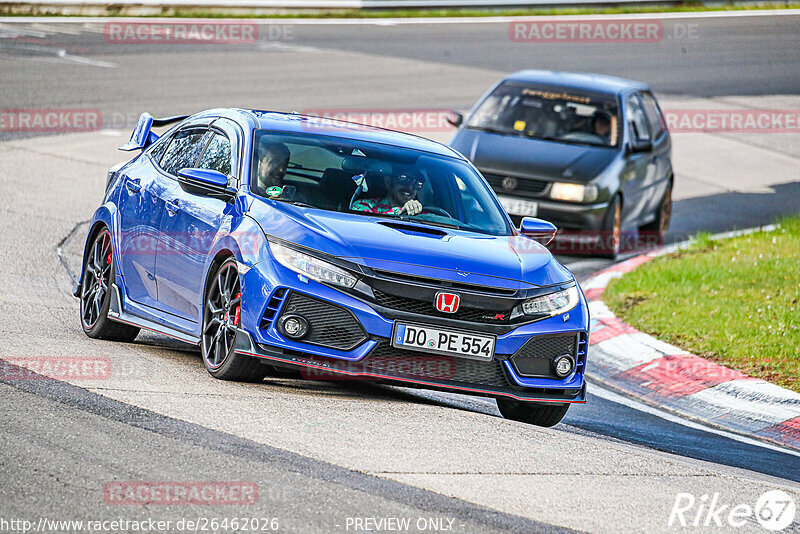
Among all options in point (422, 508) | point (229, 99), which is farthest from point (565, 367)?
point (229, 99)

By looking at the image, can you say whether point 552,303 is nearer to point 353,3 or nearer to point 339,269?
point 339,269

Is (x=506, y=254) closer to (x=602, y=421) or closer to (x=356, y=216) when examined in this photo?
(x=356, y=216)

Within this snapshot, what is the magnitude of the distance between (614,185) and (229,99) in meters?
8.72

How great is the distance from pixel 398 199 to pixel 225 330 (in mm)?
1416

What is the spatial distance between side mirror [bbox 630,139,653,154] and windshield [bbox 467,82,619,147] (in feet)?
0.69

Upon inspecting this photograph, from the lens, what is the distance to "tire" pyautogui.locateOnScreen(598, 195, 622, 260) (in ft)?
49.3

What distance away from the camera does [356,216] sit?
7941 millimetres

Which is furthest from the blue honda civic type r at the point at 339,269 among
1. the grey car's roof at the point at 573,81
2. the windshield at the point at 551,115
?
the grey car's roof at the point at 573,81

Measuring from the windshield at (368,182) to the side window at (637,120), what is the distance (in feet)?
26.0

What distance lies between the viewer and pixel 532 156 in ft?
49.5

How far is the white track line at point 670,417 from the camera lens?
343 inches

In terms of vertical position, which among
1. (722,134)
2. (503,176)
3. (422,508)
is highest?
(422,508)

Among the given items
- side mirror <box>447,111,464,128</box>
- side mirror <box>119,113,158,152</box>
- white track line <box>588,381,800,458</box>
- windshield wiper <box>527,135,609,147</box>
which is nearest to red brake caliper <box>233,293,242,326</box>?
side mirror <box>119,113,158,152</box>

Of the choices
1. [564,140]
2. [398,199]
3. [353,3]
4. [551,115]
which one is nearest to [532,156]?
[564,140]
